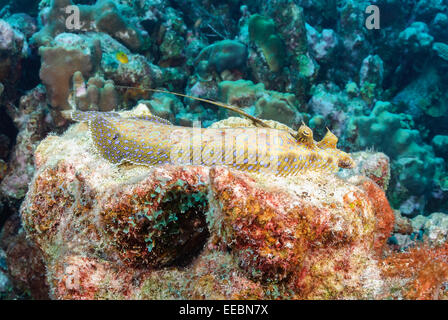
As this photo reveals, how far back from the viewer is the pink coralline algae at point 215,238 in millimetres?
2160

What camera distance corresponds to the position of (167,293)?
94.8 inches

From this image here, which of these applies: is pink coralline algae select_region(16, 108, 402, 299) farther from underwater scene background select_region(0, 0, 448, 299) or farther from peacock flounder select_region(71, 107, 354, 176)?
peacock flounder select_region(71, 107, 354, 176)

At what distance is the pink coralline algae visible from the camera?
2.16 meters

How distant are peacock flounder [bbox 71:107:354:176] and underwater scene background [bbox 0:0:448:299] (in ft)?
0.15

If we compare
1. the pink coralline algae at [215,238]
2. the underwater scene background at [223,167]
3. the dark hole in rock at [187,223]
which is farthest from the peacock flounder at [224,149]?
the dark hole in rock at [187,223]

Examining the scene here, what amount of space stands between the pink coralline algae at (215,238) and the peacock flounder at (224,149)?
0.22 metres

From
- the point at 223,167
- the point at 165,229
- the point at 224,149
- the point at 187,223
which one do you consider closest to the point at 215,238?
the point at 187,223

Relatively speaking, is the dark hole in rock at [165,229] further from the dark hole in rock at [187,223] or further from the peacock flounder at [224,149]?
the peacock flounder at [224,149]

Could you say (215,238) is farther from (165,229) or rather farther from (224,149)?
(224,149)

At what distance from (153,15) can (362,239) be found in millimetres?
12387

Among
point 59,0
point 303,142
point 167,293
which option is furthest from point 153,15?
point 167,293

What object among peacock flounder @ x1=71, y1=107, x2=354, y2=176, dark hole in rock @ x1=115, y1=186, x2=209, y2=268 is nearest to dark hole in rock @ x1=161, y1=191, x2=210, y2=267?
dark hole in rock @ x1=115, y1=186, x2=209, y2=268

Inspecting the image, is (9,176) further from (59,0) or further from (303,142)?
(303,142)

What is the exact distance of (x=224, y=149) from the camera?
308cm
